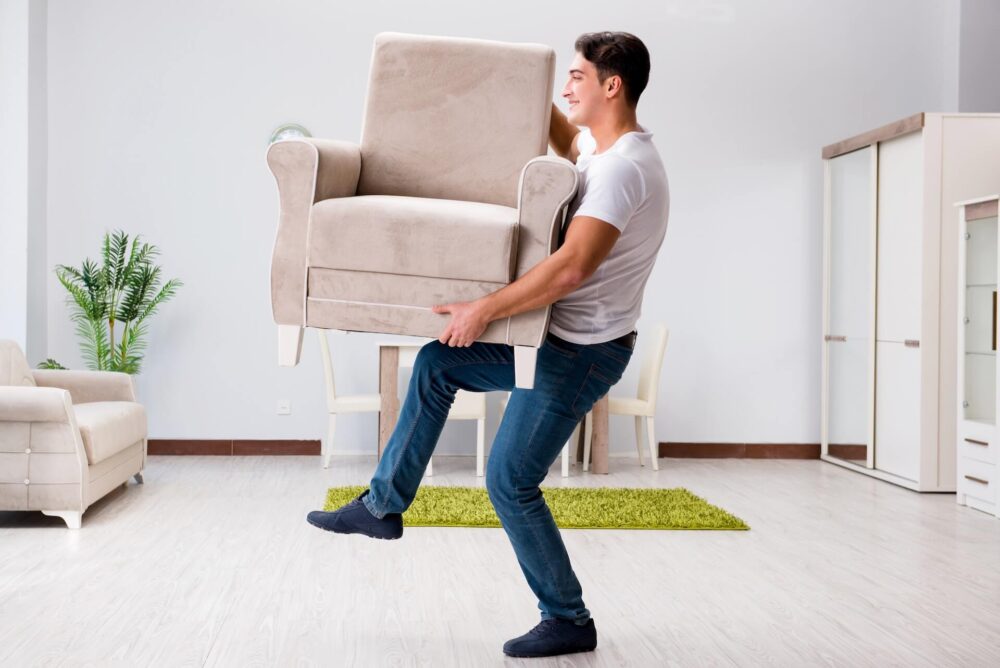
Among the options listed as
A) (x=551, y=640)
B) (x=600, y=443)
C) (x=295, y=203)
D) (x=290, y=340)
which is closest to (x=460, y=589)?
(x=551, y=640)

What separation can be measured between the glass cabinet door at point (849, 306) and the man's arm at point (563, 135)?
12.9 ft

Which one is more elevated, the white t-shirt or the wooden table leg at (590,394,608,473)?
the white t-shirt

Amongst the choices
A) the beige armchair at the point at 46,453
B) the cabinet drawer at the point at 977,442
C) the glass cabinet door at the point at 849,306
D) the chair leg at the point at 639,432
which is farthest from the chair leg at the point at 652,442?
the beige armchair at the point at 46,453

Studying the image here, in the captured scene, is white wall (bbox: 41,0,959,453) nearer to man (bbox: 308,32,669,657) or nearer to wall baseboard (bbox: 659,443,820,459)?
wall baseboard (bbox: 659,443,820,459)

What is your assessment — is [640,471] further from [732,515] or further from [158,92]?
[158,92]

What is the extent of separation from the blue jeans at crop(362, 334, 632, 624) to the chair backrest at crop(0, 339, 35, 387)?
300 centimetres

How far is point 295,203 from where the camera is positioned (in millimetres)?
2395

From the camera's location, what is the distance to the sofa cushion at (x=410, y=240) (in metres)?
2.37

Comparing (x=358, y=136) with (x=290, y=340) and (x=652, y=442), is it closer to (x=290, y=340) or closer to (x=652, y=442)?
(x=652, y=442)

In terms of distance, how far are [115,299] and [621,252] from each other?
4.68m

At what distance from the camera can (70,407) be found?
437 cm

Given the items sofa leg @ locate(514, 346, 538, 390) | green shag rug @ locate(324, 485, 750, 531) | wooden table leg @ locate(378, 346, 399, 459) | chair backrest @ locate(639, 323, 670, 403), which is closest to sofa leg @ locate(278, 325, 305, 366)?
sofa leg @ locate(514, 346, 538, 390)

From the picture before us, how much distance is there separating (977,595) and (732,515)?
57.5 inches

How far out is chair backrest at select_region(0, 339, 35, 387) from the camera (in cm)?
486
